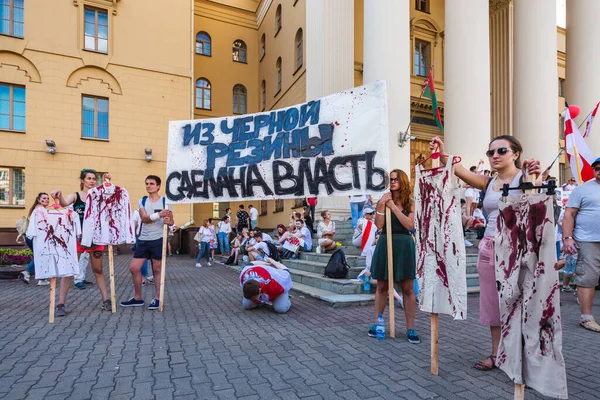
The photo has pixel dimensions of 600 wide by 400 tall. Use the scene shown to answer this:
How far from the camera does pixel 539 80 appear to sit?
15055 millimetres

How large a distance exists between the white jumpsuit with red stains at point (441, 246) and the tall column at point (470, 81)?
10373 mm

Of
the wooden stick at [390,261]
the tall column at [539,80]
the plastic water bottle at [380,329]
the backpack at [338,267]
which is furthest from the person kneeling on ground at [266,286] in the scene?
the tall column at [539,80]

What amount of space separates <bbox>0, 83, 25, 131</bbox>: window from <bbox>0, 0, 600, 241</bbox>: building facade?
0.06 metres

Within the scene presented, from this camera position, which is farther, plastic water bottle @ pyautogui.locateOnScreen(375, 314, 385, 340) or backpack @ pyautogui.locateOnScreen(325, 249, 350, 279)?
backpack @ pyautogui.locateOnScreen(325, 249, 350, 279)

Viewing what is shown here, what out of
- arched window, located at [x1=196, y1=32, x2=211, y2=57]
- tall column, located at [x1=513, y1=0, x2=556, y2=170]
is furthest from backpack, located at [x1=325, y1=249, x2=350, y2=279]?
arched window, located at [x1=196, y1=32, x2=211, y2=57]

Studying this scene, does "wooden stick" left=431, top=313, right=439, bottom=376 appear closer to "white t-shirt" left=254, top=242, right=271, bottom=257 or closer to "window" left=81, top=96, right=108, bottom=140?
"white t-shirt" left=254, top=242, right=271, bottom=257

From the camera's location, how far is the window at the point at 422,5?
21516 millimetres

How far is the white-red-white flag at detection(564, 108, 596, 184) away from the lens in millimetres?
6729

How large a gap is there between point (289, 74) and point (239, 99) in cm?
680

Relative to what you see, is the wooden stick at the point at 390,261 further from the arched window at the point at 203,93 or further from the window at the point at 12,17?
the arched window at the point at 203,93

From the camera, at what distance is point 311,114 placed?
623cm

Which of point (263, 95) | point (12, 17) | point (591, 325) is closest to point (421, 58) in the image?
point (263, 95)

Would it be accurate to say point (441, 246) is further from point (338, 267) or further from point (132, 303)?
point (132, 303)

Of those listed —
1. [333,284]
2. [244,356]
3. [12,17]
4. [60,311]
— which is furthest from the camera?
[12,17]
